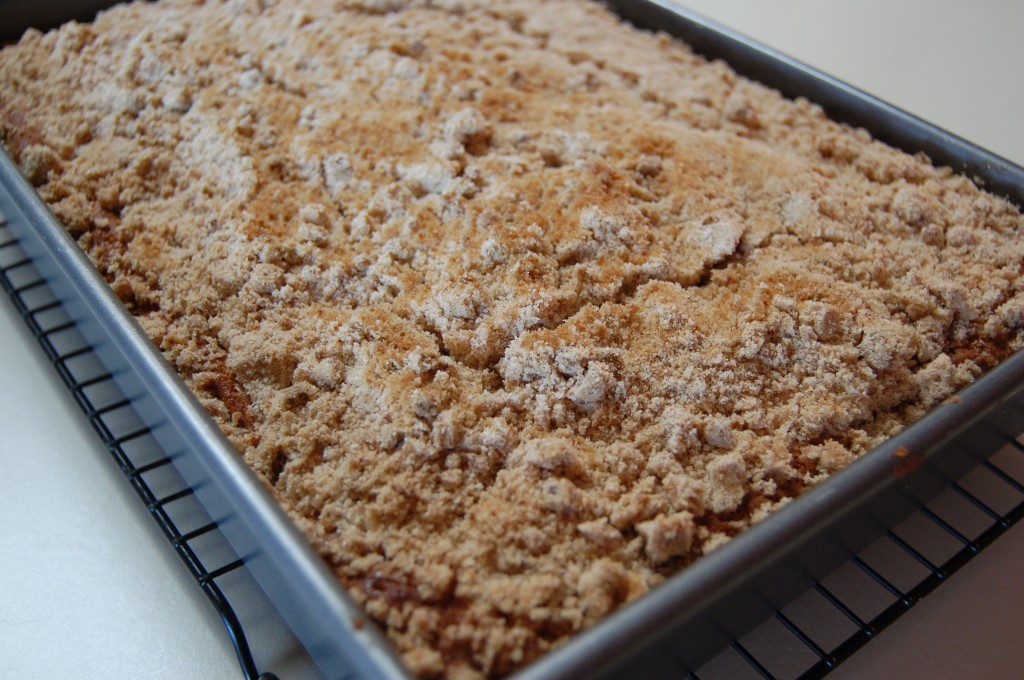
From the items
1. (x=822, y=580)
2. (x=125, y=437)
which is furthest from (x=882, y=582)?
(x=125, y=437)

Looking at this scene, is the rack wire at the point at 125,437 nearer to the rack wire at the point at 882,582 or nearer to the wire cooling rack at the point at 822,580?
the wire cooling rack at the point at 822,580

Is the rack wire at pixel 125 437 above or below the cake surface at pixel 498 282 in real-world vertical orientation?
below

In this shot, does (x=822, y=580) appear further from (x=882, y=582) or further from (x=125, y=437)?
(x=125, y=437)

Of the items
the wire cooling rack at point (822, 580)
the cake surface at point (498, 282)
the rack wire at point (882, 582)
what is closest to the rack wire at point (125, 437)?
the wire cooling rack at point (822, 580)

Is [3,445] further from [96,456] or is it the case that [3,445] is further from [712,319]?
[712,319]

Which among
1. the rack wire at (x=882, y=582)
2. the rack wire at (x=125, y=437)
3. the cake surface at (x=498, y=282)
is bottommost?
the rack wire at (x=125, y=437)

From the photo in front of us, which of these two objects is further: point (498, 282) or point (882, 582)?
point (498, 282)
